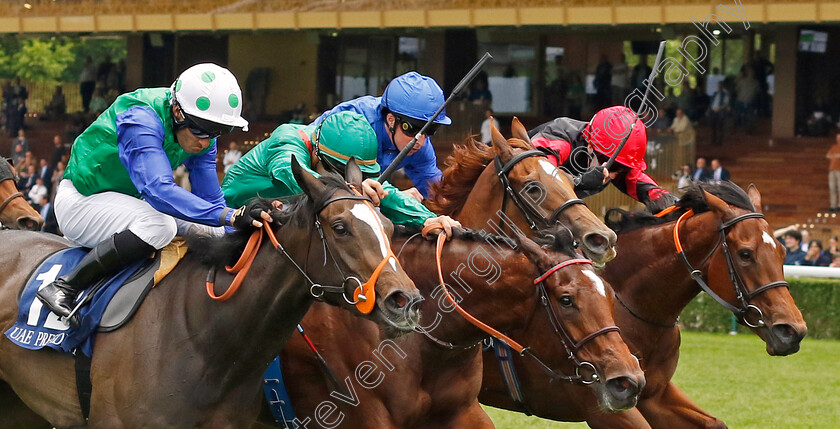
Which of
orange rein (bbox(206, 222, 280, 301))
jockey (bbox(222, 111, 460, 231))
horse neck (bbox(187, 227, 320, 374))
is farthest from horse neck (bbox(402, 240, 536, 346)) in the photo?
orange rein (bbox(206, 222, 280, 301))

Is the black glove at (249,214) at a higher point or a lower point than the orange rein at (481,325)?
higher

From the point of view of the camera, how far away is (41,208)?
18250 millimetres

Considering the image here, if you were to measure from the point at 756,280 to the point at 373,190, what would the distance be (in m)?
2.12

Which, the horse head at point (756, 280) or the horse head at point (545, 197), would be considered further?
the horse head at point (756, 280)

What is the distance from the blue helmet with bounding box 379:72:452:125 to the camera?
4945mm

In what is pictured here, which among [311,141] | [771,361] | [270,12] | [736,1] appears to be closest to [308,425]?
[311,141]

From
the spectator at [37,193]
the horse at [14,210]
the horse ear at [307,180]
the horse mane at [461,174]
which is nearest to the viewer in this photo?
the horse ear at [307,180]

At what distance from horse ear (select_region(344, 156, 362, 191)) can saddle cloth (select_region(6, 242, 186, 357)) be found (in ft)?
2.56

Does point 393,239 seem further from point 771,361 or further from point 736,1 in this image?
point 736,1

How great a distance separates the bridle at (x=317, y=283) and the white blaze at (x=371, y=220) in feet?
0.05

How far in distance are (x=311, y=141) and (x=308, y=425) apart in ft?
3.89

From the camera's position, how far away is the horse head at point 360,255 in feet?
11.6

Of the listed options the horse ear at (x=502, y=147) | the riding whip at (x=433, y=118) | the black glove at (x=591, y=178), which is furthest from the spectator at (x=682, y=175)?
the riding whip at (x=433, y=118)

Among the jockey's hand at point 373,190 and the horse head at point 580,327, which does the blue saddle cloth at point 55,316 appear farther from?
the horse head at point 580,327
